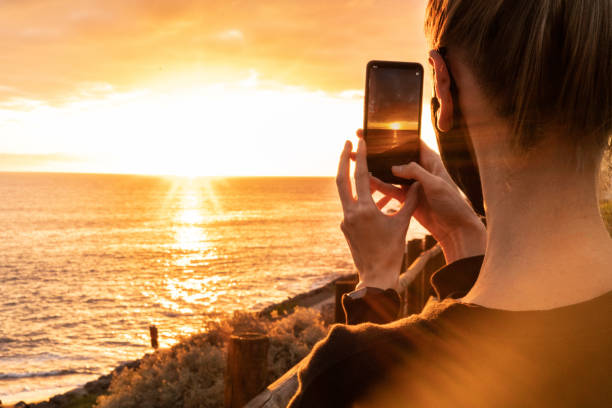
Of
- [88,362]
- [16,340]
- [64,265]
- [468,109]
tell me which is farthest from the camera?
[64,265]

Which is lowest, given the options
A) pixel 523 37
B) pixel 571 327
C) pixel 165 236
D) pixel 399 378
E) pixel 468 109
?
pixel 165 236

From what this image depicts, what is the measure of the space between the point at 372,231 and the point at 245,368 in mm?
3245

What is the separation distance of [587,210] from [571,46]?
29 cm

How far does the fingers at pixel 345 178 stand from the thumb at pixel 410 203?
0.51ft

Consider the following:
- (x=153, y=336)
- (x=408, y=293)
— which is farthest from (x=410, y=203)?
(x=153, y=336)

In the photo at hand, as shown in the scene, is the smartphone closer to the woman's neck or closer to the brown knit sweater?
the woman's neck

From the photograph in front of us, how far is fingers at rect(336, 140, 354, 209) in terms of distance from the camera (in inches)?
62.7

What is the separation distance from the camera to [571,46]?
2.90ft

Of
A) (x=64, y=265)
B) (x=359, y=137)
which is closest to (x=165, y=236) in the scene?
(x=64, y=265)

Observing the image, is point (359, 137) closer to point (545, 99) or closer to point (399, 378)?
point (545, 99)

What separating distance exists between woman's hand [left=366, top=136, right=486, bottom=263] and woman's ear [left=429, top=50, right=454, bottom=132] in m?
0.54

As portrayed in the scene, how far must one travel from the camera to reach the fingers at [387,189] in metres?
1.78

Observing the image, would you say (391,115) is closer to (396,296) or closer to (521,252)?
(396,296)

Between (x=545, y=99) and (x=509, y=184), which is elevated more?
(x=545, y=99)
